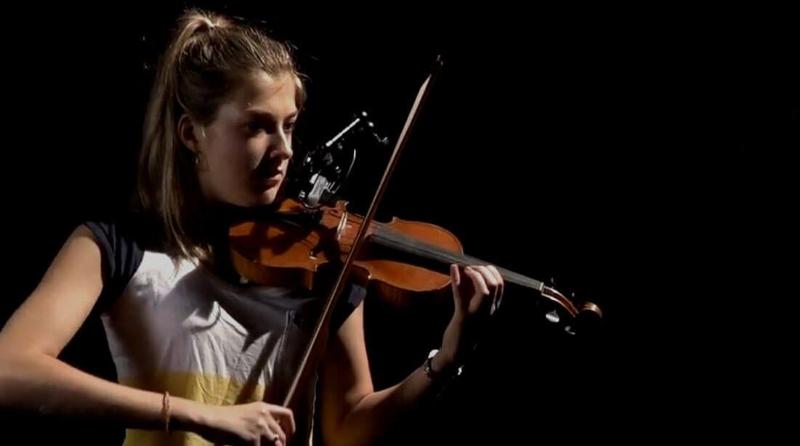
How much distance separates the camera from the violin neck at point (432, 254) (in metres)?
1.44

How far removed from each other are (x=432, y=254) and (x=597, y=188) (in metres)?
0.64

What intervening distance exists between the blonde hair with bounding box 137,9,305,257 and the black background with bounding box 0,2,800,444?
0.45 m

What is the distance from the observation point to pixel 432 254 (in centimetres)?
146

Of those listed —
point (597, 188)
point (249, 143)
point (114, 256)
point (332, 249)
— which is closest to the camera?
point (114, 256)

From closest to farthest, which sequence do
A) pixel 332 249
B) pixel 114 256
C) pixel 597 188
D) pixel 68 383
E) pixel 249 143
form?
→ pixel 68 383 < pixel 114 256 < pixel 249 143 < pixel 332 249 < pixel 597 188

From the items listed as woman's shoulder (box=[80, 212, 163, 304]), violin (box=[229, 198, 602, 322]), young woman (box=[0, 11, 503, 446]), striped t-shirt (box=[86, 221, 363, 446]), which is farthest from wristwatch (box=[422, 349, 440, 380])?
woman's shoulder (box=[80, 212, 163, 304])

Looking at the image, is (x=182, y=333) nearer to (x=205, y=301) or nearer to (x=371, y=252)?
(x=205, y=301)

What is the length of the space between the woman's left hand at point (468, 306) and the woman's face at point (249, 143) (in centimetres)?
33

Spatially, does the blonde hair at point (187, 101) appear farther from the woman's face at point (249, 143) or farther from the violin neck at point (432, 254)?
the violin neck at point (432, 254)

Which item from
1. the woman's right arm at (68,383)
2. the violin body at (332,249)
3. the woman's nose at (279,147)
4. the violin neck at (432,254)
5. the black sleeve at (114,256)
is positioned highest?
the woman's nose at (279,147)

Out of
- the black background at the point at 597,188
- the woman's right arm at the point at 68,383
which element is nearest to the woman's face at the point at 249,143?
the woman's right arm at the point at 68,383

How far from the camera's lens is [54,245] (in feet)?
5.71


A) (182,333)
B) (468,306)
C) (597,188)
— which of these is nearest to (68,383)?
(182,333)

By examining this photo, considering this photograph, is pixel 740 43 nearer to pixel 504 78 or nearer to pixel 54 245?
pixel 504 78
